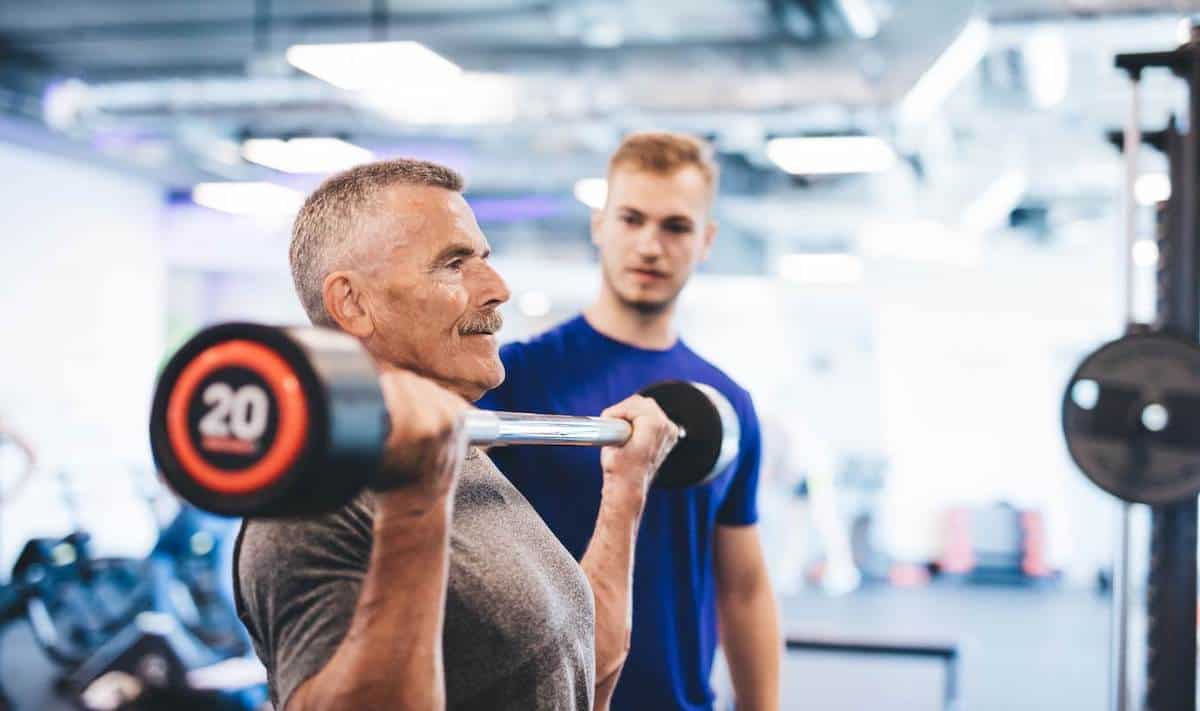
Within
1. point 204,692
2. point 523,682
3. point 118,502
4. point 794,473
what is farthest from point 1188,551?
point 118,502

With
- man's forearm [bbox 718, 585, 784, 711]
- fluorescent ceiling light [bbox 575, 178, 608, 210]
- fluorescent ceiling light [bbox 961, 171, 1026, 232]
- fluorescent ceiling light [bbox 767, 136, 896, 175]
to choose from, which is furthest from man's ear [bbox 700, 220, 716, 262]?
fluorescent ceiling light [bbox 961, 171, 1026, 232]

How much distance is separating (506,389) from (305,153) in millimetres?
4847

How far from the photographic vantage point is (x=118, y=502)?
8.63 m

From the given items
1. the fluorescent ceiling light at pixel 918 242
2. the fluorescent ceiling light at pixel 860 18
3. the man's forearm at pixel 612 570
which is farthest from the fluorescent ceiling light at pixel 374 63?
the fluorescent ceiling light at pixel 918 242

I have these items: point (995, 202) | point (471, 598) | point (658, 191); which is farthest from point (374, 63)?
point (995, 202)

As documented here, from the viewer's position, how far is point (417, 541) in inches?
35.5

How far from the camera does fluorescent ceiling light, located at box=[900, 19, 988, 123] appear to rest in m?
4.14

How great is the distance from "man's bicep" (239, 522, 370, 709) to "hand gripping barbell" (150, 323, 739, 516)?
19cm

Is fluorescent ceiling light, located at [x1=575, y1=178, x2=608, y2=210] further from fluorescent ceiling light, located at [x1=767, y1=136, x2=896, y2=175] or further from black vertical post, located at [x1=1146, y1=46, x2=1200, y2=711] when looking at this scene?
black vertical post, located at [x1=1146, y1=46, x2=1200, y2=711]

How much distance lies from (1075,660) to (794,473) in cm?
275

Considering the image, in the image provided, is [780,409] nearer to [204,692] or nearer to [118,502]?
[118,502]

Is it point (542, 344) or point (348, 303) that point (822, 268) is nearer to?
point (542, 344)

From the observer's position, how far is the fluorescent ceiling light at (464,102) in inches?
206

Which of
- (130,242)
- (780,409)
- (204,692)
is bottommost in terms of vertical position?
(204,692)
